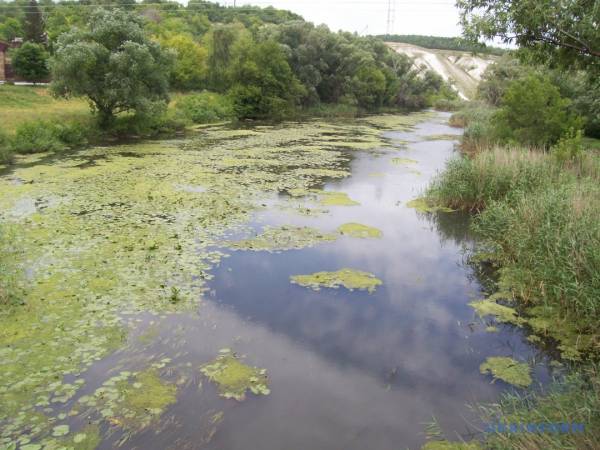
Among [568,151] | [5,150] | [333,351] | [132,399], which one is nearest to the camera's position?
[132,399]

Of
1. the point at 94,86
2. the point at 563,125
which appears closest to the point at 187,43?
the point at 94,86

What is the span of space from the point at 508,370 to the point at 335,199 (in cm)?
795

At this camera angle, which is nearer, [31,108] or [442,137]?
[31,108]

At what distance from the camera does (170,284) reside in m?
7.42

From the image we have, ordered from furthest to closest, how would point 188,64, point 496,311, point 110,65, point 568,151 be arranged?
point 188,64 < point 110,65 < point 568,151 < point 496,311

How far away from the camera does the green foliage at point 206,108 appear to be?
28828mm

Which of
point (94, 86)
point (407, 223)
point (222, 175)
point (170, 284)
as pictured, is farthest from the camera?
point (94, 86)

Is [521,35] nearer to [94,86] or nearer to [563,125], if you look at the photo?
[563,125]

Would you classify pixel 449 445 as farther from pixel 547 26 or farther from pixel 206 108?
pixel 206 108

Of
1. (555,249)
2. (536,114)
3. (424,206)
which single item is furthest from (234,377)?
(536,114)

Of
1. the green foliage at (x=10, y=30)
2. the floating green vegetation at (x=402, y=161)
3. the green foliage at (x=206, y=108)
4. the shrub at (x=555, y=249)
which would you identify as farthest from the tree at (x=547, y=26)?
the green foliage at (x=10, y=30)

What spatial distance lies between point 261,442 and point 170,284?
3541 mm

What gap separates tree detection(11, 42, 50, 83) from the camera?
30.7 metres

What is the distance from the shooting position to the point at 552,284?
7.12 meters
